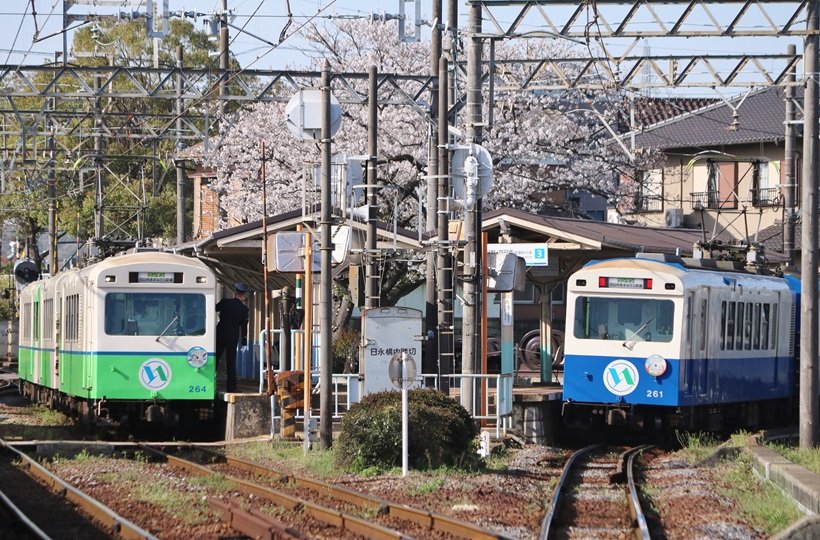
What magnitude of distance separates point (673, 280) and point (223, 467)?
6966mm

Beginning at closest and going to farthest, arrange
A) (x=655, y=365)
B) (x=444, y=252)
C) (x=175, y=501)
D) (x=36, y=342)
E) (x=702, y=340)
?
(x=175, y=501), (x=444, y=252), (x=655, y=365), (x=702, y=340), (x=36, y=342)

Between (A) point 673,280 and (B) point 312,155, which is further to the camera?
(B) point 312,155

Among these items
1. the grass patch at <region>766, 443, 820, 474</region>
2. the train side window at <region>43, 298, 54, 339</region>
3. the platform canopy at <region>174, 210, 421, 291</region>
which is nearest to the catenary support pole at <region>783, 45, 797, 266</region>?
the platform canopy at <region>174, 210, 421, 291</region>

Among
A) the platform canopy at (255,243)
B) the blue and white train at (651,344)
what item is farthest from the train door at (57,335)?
the blue and white train at (651,344)

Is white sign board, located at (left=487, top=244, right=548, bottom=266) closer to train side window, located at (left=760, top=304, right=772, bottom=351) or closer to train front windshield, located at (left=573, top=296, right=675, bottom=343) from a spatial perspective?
train front windshield, located at (left=573, top=296, right=675, bottom=343)

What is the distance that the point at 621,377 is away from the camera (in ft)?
61.8

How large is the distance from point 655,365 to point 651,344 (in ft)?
0.97

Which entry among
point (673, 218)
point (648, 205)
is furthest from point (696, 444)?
point (648, 205)

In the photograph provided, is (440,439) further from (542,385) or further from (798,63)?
(542,385)

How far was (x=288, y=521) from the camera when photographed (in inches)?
408

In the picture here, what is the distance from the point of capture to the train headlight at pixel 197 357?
1808 cm

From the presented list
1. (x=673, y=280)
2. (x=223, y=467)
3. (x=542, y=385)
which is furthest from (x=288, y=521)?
(x=542, y=385)

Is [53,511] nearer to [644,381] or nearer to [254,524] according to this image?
[254,524]

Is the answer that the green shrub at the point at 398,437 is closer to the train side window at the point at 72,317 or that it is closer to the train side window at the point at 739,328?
the train side window at the point at 72,317
